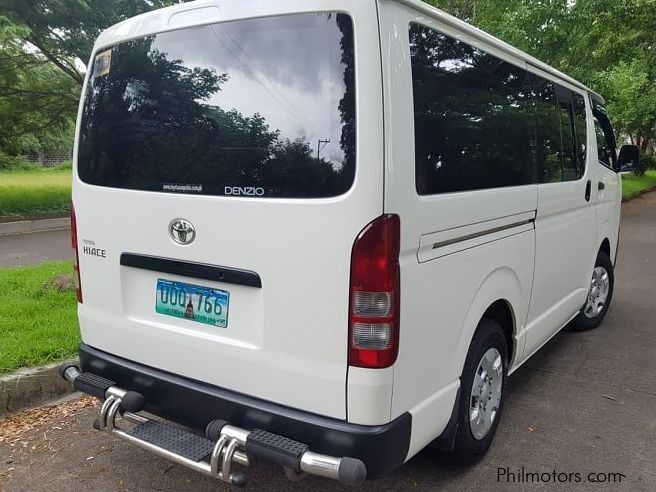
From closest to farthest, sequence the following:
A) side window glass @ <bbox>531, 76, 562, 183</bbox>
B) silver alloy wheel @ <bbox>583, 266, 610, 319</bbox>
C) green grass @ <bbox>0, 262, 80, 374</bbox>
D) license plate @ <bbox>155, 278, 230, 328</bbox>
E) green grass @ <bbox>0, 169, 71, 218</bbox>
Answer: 1. license plate @ <bbox>155, 278, 230, 328</bbox>
2. side window glass @ <bbox>531, 76, 562, 183</bbox>
3. green grass @ <bbox>0, 262, 80, 374</bbox>
4. silver alloy wheel @ <bbox>583, 266, 610, 319</bbox>
5. green grass @ <bbox>0, 169, 71, 218</bbox>

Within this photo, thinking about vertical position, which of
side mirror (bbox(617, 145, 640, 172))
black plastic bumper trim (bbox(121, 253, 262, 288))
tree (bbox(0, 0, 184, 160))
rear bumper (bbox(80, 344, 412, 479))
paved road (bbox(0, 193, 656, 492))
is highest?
tree (bbox(0, 0, 184, 160))

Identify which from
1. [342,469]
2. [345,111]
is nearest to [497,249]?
[345,111]

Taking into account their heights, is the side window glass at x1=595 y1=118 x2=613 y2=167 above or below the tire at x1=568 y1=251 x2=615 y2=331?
above

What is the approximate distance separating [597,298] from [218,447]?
168 inches

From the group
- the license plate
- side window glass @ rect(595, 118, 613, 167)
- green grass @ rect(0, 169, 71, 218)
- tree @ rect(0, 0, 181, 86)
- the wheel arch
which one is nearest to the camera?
the license plate

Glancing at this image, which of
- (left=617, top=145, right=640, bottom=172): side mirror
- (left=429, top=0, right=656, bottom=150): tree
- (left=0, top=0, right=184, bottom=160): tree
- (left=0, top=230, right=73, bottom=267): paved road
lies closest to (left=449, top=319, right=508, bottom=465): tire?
(left=617, top=145, right=640, bottom=172): side mirror

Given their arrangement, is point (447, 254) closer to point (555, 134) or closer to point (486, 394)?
point (486, 394)

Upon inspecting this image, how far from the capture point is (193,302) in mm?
2453

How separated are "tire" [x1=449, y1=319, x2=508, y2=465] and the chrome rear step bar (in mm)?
863

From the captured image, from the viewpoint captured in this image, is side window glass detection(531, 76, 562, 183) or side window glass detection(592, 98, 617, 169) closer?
side window glass detection(531, 76, 562, 183)

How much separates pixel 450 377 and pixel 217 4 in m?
1.91

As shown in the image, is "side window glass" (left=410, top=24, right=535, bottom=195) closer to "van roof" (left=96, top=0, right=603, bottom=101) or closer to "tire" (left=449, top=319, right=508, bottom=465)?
"van roof" (left=96, top=0, right=603, bottom=101)

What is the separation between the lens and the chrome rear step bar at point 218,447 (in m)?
2.04

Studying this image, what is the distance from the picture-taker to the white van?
2062mm
